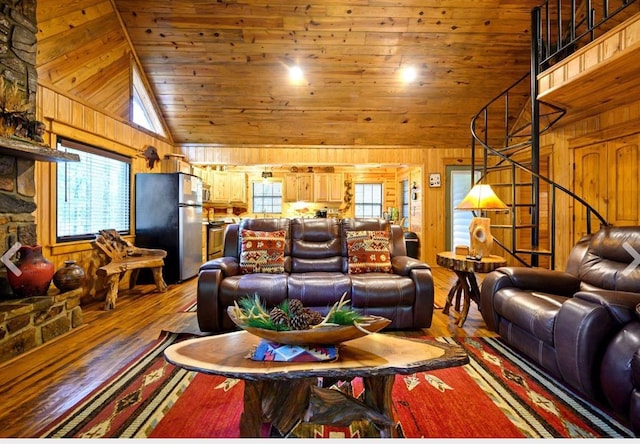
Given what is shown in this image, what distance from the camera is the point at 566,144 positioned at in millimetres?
4668

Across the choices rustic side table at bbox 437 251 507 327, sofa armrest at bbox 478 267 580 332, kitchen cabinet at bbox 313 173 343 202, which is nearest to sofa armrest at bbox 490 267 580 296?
sofa armrest at bbox 478 267 580 332

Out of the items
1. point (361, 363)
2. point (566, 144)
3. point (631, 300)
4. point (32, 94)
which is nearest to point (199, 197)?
point (32, 94)

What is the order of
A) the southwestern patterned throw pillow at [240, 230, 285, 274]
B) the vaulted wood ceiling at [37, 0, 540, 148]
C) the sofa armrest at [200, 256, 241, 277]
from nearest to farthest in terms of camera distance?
the sofa armrest at [200, 256, 241, 277], the southwestern patterned throw pillow at [240, 230, 285, 274], the vaulted wood ceiling at [37, 0, 540, 148]

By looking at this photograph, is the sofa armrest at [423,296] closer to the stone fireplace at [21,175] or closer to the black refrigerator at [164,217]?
the stone fireplace at [21,175]

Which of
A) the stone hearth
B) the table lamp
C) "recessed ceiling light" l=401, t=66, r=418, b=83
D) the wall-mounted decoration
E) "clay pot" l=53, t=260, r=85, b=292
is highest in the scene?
"recessed ceiling light" l=401, t=66, r=418, b=83

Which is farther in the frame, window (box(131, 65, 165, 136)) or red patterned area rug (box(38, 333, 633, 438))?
window (box(131, 65, 165, 136))

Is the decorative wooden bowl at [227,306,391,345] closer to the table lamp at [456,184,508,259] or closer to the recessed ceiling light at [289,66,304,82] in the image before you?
the table lamp at [456,184,508,259]

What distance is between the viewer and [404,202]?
805cm

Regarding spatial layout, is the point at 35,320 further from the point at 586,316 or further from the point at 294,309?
the point at 586,316

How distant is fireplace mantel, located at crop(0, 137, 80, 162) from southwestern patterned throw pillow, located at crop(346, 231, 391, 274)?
2.75 meters

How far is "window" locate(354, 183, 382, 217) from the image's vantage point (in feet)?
28.5

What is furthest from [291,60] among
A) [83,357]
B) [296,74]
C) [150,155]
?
[83,357]

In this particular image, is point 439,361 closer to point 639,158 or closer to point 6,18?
point 6,18

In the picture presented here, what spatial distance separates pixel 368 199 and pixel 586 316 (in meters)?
7.10
